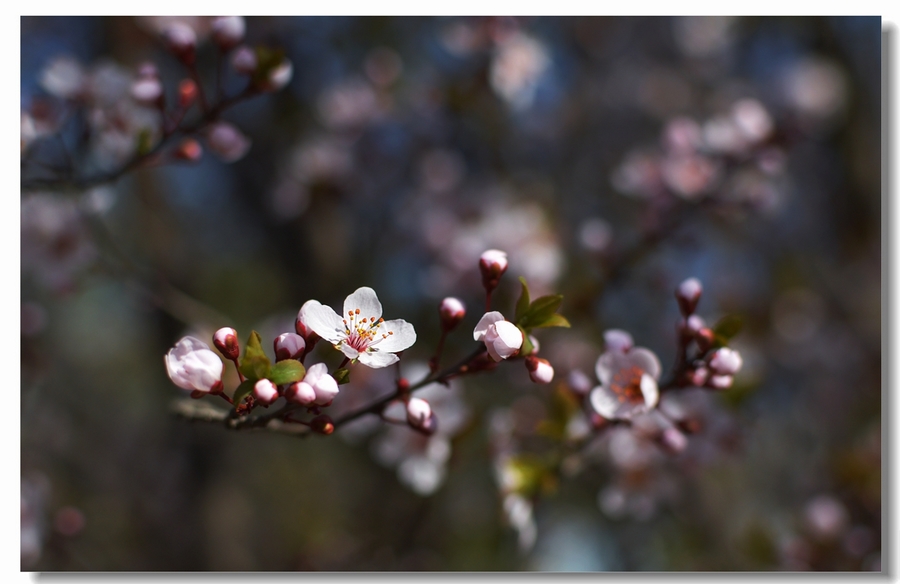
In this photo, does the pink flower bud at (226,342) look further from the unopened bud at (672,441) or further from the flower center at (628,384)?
the unopened bud at (672,441)

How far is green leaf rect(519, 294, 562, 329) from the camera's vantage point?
94cm

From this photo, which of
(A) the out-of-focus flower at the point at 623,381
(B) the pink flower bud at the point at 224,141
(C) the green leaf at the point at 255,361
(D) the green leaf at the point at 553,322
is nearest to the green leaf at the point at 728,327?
(A) the out-of-focus flower at the point at 623,381

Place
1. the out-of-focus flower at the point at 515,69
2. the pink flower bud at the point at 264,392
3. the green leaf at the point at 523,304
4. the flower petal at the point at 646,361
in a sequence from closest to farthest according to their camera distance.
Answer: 1. the pink flower bud at the point at 264,392
2. the green leaf at the point at 523,304
3. the flower petal at the point at 646,361
4. the out-of-focus flower at the point at 515,69

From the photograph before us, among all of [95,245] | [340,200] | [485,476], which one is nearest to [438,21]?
[340,200]

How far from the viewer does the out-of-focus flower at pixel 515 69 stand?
84.4 inches

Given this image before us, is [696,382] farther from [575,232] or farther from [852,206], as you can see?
[852,206]

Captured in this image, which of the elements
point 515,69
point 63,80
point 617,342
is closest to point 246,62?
point 63,80

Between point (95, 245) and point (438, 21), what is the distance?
1826 mm

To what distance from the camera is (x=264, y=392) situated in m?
0.84

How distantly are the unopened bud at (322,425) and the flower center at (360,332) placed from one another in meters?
0.11

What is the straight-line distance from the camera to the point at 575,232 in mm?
3014

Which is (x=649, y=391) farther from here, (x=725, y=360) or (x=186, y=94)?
(x=186, y=94)
